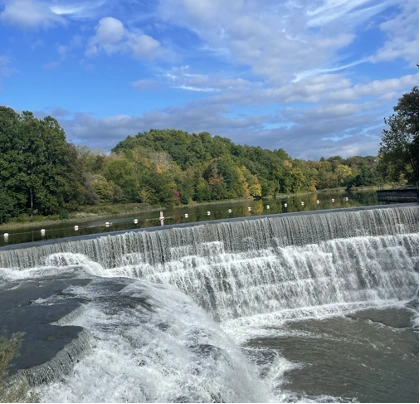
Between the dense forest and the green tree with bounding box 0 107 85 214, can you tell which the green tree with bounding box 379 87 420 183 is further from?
the green tree with bounding box 0 107 85 214

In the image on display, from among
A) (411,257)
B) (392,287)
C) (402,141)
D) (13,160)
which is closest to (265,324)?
(392,287)

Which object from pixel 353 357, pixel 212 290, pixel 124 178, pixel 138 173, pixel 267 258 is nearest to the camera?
pixel 353 357

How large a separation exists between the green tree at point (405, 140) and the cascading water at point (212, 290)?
16.5 metres

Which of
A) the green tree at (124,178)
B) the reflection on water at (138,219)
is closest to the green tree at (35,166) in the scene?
the reflection on water at (138,219)

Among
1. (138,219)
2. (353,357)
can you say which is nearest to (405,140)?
(138,219)

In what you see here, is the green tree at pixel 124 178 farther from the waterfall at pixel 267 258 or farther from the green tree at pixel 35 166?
the waterfall at pixel 267 258

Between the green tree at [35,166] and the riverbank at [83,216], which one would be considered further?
the green tree at [35,166]

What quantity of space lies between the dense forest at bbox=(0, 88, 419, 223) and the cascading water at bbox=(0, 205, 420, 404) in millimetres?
19068

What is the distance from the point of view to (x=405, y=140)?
30.1 m

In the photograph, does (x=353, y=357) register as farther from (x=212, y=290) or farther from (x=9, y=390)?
(x=9, y=390)

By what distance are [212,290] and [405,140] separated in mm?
24906

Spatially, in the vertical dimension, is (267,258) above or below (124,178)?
below

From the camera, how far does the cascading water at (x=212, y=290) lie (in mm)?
5184

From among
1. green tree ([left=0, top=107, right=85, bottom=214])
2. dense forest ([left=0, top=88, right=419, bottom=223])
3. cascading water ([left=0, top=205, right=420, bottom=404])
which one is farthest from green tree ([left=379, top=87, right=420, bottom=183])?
green tree ([left=0, top=107, right=85, bottom=214])
